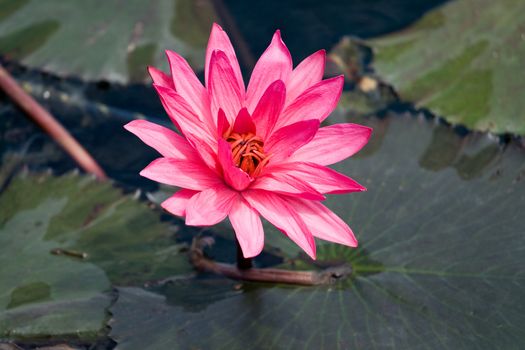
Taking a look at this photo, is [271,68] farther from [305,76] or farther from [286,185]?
[286,185]

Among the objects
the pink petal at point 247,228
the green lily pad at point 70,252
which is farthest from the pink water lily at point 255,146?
the green lily pad at point 70,252

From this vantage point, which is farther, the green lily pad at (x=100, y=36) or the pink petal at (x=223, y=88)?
the green lily pad at (x=100, y=36)

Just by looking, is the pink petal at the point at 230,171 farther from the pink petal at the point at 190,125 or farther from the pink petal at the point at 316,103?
the pink petal at the point at 316,103

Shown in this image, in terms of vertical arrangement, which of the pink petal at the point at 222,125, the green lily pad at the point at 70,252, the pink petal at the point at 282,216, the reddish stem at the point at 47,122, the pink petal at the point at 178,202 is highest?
the pink petal at the point at 222,125

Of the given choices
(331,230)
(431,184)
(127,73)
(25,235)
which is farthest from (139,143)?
(331,230)

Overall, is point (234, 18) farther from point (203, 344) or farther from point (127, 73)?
point (203, 344)

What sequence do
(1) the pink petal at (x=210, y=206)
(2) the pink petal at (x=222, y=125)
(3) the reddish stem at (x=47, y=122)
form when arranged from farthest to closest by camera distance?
A: 1. (3) the reddish stem at (x=47, y=122)
2. (2) the pink petal at (x=222, y=125)
3. (1) the pink petal at (x=210, y=206)
